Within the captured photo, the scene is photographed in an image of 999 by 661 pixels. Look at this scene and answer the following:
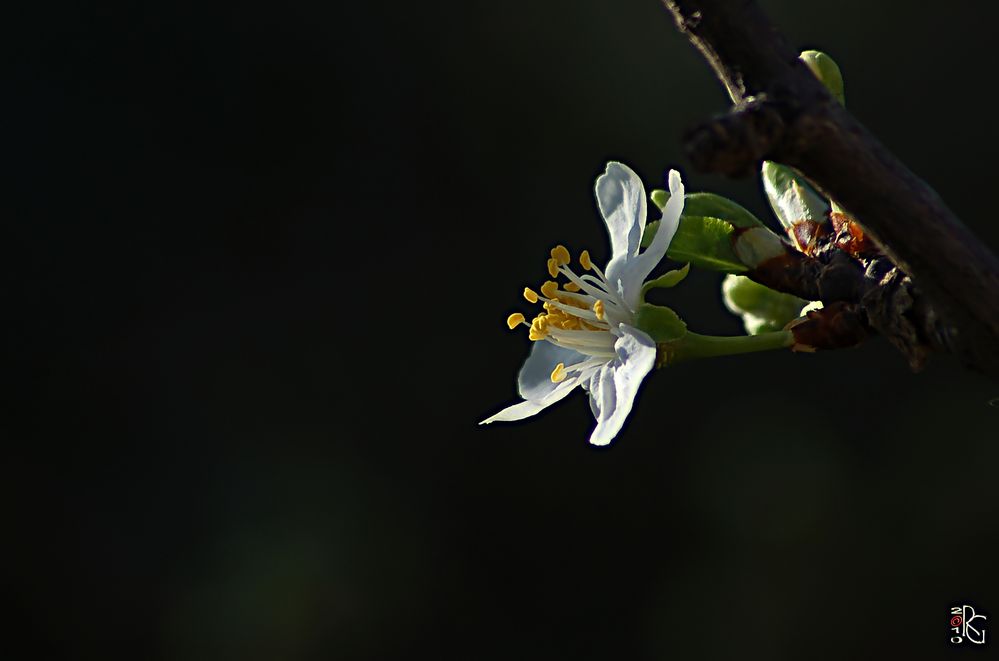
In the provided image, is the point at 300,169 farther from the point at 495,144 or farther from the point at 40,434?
the point at 40,434

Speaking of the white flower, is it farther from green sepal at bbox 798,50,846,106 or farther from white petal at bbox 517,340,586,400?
green sepal at bbox 798,50,846,106

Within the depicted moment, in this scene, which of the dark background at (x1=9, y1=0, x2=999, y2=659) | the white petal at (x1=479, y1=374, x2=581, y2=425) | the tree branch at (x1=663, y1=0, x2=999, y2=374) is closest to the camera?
the tree branch at (x1=663, y1=0, x2=999, y2=374)

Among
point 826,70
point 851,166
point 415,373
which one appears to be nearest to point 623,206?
point 826,70

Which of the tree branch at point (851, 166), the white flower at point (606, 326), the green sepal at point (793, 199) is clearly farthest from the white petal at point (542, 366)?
the tree branch at point (851, 166)

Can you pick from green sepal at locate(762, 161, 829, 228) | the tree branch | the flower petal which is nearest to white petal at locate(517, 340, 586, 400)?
the flower petal

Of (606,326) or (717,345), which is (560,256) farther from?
(717,345)

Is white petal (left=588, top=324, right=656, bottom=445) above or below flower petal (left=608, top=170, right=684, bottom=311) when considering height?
below
